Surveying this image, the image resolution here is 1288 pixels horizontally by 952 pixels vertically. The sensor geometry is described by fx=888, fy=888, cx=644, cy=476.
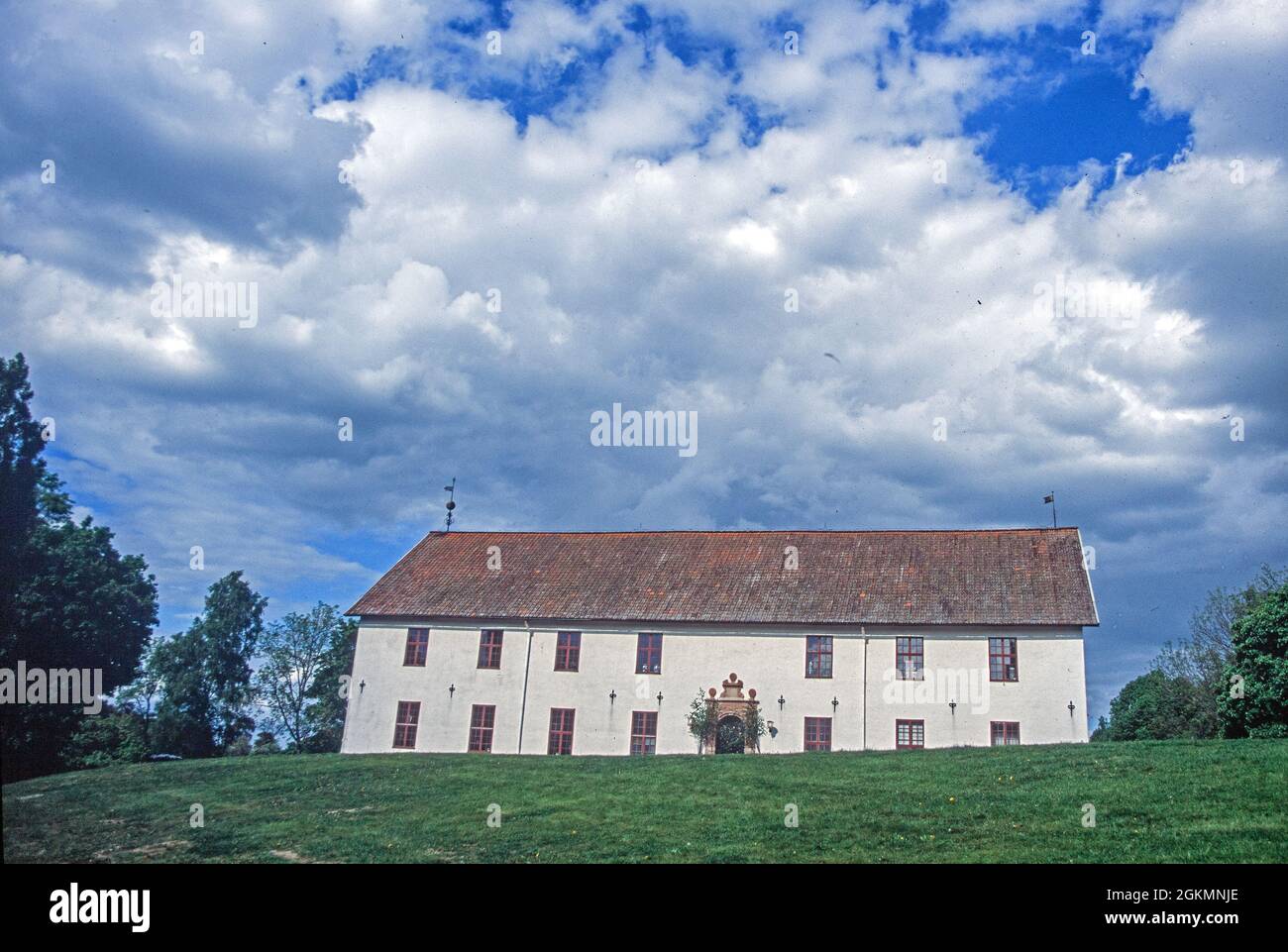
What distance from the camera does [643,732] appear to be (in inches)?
1288

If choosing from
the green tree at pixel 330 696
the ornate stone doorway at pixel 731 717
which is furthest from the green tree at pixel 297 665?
the ornate stone doorway at pixel 731 717

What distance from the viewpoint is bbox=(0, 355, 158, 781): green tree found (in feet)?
125

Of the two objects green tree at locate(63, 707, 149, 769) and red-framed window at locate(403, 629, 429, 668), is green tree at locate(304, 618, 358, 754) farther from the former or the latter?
red-framed window at locate(403, 629, 429, 668)

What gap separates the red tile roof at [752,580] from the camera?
3238 centimetres

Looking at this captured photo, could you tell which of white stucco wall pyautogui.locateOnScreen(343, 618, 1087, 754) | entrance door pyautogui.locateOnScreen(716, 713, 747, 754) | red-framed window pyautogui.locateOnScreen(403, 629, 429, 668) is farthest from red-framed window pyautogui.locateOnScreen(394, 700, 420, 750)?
entrance door pyautogui.locateOnScreen(716, 713, 747, 754)

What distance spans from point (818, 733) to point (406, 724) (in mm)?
15811

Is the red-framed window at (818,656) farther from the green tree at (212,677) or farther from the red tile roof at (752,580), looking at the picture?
the green tree at (212,677)

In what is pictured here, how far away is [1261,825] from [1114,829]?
2.03 meters

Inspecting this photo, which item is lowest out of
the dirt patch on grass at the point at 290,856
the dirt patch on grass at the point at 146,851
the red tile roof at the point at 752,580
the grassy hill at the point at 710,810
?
the dirt patch on grass at the point at 146,851

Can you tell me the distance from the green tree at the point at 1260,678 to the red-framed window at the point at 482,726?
2393 cm

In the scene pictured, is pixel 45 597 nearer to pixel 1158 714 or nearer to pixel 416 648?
pixel 416 648

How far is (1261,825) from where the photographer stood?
13.6 metres
